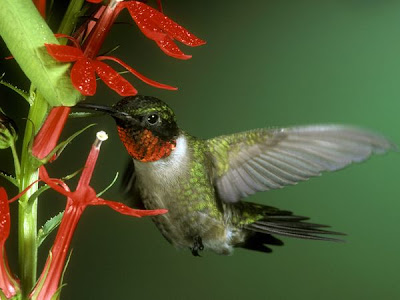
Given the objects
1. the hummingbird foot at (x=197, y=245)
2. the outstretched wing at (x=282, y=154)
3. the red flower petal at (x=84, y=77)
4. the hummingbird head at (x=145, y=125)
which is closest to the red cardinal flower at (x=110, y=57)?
the red flower petal at (x=84, y=77)

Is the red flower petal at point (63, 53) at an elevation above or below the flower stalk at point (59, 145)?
above

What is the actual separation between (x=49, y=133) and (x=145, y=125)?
0.20 m

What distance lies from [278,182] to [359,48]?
1111 mm

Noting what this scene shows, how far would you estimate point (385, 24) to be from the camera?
6.52ft

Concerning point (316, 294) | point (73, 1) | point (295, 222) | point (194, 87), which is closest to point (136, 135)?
point (73, 1)

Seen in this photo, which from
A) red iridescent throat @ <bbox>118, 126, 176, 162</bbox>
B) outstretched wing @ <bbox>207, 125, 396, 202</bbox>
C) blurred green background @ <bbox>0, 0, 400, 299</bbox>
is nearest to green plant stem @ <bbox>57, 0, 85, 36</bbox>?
red iridescent throat @ <bbox>118, 126, 176, 162</bbox>

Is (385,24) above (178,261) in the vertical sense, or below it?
above

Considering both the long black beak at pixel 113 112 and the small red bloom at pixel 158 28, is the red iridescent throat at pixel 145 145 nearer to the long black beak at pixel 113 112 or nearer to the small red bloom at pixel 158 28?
the long black beak at pixel 113 112

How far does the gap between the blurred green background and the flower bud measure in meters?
1.24

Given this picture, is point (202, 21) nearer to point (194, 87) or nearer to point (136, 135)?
point (194, 87)

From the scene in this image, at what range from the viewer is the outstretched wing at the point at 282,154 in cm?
90

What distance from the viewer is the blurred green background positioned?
197 cm

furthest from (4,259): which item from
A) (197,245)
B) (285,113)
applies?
(285,113)

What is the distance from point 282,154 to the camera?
1027 millimetres
